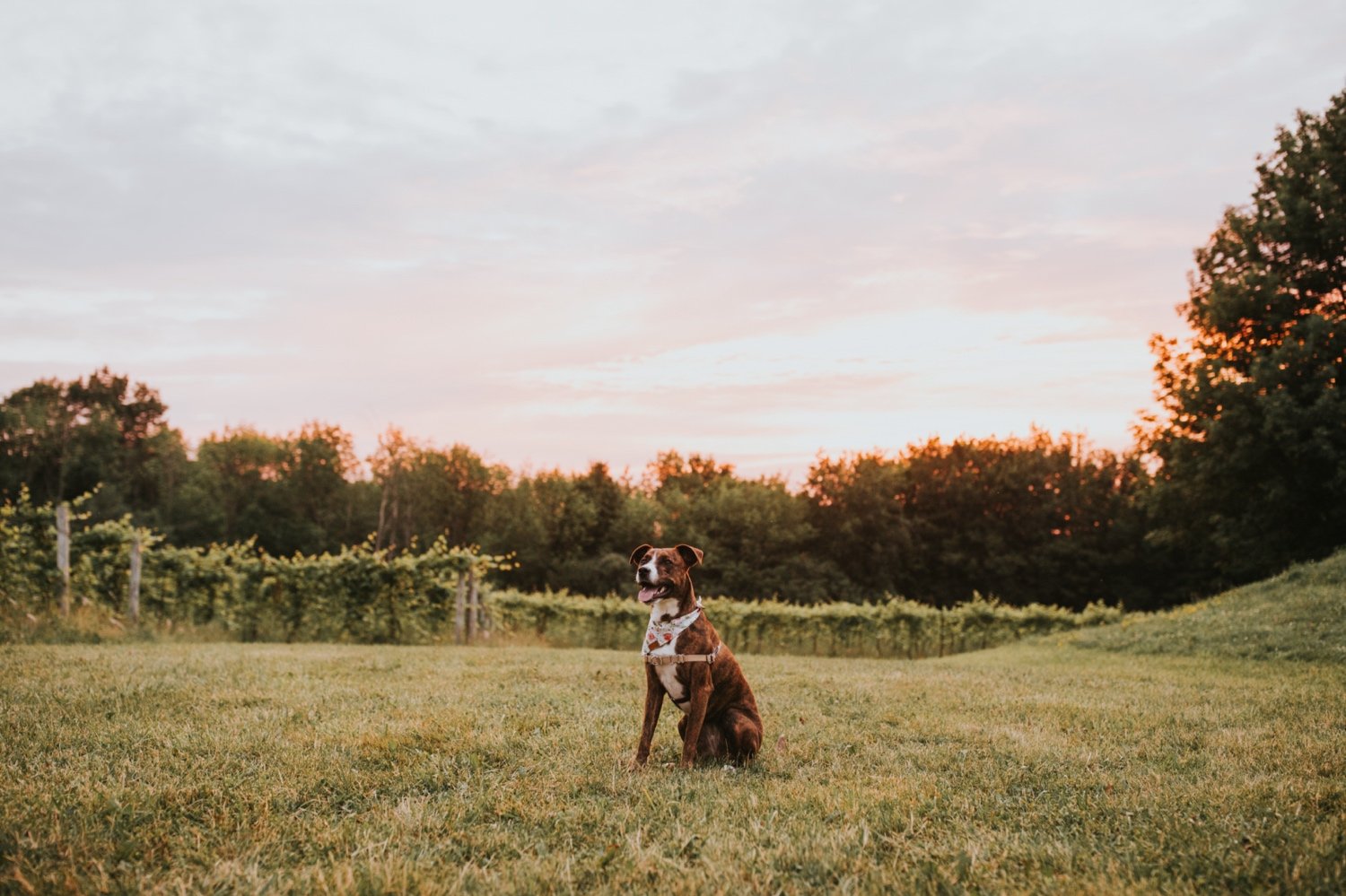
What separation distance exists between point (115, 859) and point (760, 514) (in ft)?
171

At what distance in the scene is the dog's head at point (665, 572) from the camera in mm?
4828

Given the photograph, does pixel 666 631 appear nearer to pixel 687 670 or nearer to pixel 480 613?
pixel 687 670

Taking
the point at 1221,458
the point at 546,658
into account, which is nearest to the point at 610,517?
the point at 1221,458

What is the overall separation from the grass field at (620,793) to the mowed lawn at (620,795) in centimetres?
2

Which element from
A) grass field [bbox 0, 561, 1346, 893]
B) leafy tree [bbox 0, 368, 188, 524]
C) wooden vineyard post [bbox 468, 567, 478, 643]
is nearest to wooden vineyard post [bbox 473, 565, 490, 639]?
wooden vineyard post [bbox 468, 567, 478, 643]

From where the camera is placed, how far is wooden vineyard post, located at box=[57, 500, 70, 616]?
45.4 ft

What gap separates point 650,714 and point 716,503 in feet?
169

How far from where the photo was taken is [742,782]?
15.2 ft

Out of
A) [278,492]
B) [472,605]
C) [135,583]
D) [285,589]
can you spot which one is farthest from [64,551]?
[278,492]

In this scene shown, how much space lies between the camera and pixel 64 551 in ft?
46.0

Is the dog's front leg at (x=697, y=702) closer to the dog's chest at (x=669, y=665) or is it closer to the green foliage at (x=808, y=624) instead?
the dog's chest at (x=669, y=665)

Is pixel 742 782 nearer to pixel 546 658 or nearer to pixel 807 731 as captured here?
pixel 807 731

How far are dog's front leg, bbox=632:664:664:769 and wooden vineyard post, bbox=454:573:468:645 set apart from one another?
1297cm

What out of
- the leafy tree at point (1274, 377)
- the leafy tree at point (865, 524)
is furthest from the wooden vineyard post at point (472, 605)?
the leafy tree at point (865, 524)
